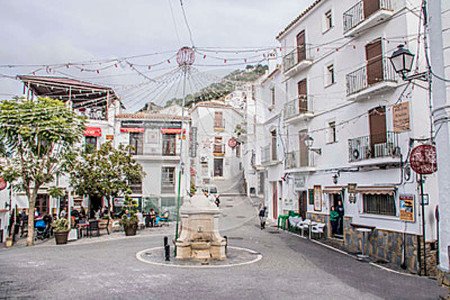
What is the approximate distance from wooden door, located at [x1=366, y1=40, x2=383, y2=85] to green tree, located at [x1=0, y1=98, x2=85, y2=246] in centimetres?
1221

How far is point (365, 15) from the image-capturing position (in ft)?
44.9

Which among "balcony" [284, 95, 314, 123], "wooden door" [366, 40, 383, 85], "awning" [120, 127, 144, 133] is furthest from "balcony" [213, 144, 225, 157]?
"wooden door" [366, 40, 383, 85]

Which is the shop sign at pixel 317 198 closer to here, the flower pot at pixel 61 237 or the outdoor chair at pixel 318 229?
the outdoor chair at pixel 318 229

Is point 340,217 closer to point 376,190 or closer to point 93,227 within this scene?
point 376,190

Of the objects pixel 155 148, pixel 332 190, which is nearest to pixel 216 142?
pixel 155 148

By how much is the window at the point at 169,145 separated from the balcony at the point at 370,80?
16313 millimetres

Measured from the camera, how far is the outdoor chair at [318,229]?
52.2ft

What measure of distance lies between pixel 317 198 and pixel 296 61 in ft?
23.5

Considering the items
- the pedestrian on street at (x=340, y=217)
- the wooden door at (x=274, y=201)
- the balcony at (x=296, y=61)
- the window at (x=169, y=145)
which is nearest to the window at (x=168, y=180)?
the window at (x=169, y=145)

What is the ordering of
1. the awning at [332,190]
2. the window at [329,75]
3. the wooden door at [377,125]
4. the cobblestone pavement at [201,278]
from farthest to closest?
the window at [329,75]
the awning at [332,190]
the wooden door at [377,125]
the cobblestone pavement at [201,278]

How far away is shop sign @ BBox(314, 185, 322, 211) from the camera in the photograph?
1656 cm

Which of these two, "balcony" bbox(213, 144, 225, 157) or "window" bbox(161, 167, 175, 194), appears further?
"balcony" bbox(213, 144, 225, 157)

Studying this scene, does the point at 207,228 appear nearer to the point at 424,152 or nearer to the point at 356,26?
the point at 424,152

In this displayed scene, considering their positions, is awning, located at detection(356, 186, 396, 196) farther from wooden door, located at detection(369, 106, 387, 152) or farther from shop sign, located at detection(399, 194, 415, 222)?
wooden door, located at detection(369, 106, 387, 152)
